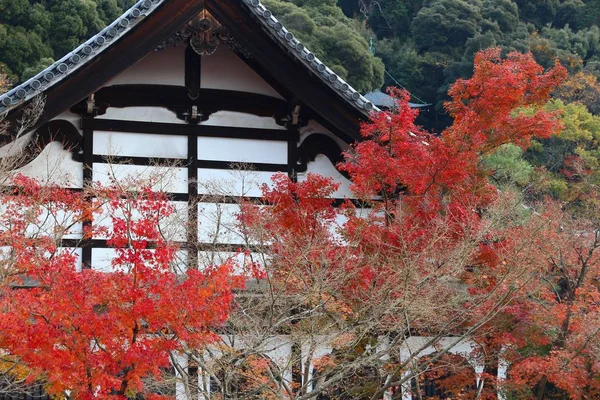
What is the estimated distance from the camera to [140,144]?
12.8 m

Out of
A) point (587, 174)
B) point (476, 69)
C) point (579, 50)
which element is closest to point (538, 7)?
point (579, 50)

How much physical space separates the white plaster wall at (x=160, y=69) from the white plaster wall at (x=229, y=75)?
1.17 ft

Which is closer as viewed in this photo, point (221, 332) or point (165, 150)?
point (221, 332)

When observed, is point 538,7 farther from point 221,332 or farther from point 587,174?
point 221,332

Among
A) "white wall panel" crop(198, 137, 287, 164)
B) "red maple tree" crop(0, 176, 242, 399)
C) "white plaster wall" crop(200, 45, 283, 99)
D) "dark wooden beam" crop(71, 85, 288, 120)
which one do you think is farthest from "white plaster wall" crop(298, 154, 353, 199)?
"red maple tree" crop(0, 176, 242, 399)

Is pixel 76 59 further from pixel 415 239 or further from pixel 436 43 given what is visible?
pixel 436 43

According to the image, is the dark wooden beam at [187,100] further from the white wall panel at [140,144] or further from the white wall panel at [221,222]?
the white wall panel at [221,222]

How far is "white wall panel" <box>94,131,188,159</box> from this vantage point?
12617 millimetres

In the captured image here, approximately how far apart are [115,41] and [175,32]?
2.90ft

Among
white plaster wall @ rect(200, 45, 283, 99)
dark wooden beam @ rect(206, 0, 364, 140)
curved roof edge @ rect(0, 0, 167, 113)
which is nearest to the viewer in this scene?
curved roof edge @ rect(0, 0, 167, 113)

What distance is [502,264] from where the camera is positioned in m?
12.2

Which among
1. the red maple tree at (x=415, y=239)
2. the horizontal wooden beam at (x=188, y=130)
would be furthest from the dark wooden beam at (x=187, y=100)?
the red maple tree at (x=415, y=239)

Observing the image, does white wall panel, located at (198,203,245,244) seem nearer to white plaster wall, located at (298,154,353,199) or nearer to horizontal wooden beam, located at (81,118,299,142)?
horizontal wooden beam, located at (81,118,299,142)

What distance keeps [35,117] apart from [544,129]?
710cm
